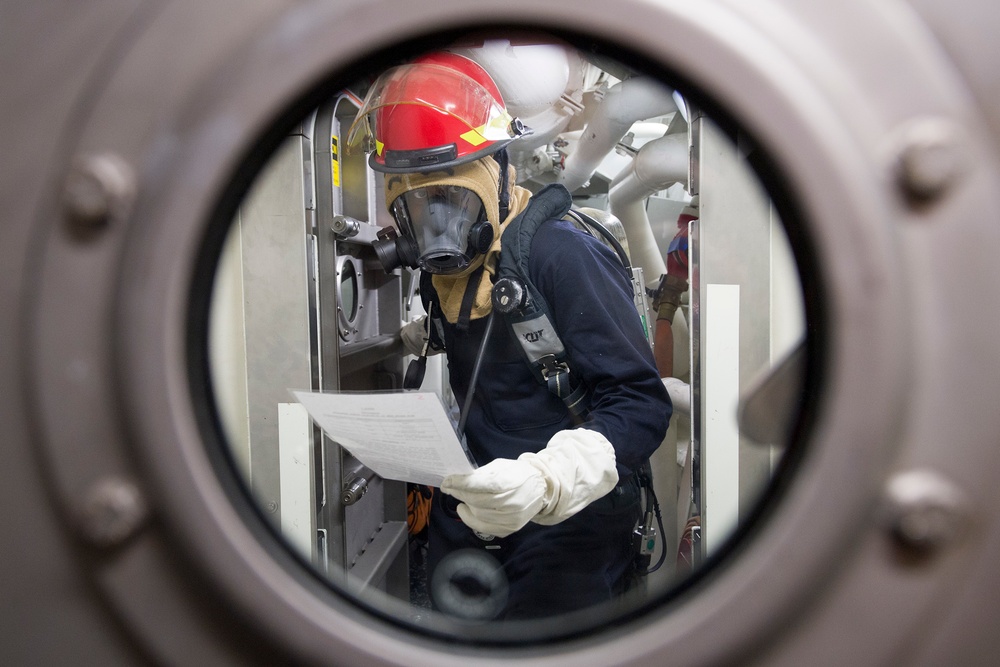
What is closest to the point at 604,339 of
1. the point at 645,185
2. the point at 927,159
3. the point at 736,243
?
the point at 736,243

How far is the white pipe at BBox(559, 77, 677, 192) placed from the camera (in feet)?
4.52

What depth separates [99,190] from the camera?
0.29 metres

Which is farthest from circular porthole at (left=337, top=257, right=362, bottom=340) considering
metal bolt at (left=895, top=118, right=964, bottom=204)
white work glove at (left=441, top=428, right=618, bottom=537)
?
metal bolt at (left=895, top=118, right=964, bottom=204)

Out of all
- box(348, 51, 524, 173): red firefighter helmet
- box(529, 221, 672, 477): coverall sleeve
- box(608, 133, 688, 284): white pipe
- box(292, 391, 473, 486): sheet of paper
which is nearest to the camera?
box(292, 391, 473, 486): sheet of paper

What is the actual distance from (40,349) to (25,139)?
12 centimetres

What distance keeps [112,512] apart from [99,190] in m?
0.17

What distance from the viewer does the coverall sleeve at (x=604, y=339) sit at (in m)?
0.91

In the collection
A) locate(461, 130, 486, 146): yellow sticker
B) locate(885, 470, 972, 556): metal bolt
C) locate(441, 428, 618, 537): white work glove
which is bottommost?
locate(441, 428, 618, 537): white work glove

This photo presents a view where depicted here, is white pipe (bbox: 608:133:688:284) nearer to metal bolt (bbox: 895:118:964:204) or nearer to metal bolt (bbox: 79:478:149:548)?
metal bolt (bbox: 895:118:964:204)

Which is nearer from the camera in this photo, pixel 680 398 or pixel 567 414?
pixel 567 414

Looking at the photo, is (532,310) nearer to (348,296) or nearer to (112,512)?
(348,296)

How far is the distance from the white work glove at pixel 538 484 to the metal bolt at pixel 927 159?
603 millimetres

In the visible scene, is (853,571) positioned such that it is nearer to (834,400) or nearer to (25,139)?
(834,400)

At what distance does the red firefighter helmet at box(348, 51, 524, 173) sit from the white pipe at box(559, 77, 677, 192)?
0.42 m
